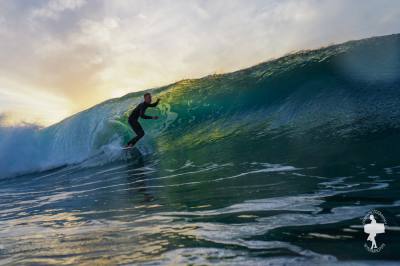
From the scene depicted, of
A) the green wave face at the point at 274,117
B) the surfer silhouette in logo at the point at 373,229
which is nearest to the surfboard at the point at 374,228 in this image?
the surfer silhouette in logo at the point at 373,229

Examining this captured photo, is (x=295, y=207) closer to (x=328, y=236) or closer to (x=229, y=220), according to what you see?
(x=229, y=220)

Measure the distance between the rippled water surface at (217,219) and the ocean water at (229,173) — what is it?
20 millimetres

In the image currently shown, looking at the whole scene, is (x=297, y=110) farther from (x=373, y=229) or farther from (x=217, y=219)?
(x=373, y=229)

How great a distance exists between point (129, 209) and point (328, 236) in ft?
9.32

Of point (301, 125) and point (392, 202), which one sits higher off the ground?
point (301, 125)

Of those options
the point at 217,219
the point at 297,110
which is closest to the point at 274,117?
the point at 297,110

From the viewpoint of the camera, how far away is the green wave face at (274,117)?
28.3ft

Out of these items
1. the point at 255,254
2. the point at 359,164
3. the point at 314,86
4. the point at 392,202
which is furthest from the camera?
the point at 314,86

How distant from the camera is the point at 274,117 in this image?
12.4m

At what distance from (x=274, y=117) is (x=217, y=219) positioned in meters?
8.44

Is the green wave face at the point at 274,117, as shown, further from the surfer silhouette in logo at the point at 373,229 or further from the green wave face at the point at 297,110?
the surfer silhouette in logo at the point at 373,229

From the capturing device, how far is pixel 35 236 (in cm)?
454

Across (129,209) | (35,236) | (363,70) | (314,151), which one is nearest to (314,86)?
(363,70)

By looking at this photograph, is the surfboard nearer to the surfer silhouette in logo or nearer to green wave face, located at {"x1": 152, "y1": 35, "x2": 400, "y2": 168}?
the surfer silhouette in logo
